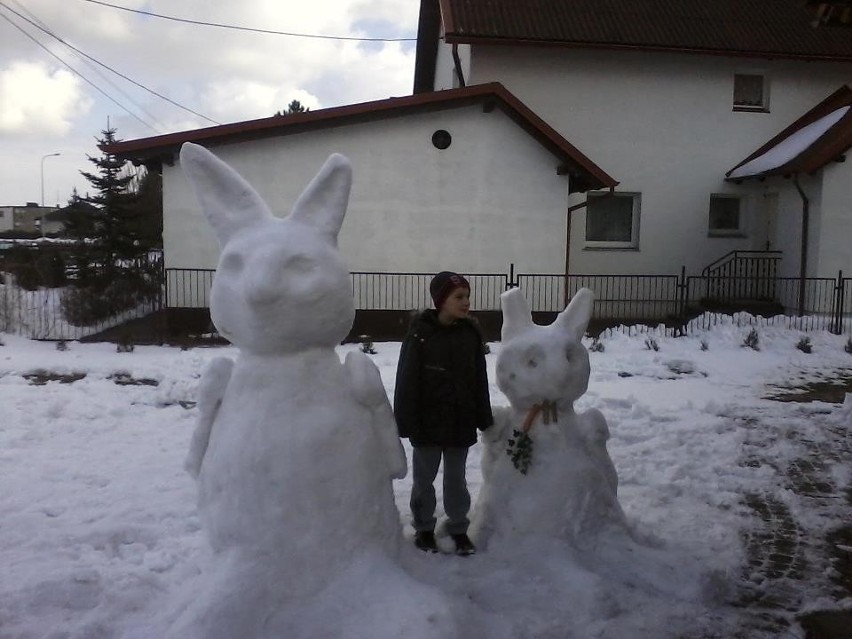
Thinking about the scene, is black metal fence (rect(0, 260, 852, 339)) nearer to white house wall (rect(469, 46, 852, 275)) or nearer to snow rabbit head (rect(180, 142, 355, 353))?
white house wall (rect(469, 46, 852, 275))

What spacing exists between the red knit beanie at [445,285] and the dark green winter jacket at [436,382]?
0.37 ft

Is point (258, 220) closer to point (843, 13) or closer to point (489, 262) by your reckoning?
point (843, 13)

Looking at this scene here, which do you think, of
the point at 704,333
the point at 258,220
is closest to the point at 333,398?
the point at 258,220

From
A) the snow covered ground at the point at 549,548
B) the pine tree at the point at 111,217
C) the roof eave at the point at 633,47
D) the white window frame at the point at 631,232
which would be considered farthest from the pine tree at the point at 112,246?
the white window frame at the point at 631,232

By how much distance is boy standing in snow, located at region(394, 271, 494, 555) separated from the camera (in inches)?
158

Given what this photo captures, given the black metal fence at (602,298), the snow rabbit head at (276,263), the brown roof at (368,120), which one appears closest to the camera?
the snow rabbit head at (276,263)

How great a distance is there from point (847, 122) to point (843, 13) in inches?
455

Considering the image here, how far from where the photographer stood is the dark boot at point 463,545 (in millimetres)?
4055

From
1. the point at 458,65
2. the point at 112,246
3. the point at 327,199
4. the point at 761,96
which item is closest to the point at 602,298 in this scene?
the point at 458,65

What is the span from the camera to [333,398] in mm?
3355

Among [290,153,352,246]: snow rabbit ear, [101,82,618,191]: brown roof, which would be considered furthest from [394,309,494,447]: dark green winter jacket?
[101,82,618,191]: brown roof

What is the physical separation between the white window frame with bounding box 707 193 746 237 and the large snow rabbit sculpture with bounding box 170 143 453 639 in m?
17.1

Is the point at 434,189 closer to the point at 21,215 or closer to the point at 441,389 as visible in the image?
the point at 441,389

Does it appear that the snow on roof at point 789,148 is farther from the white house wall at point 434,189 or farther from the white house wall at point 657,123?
the white house wall at point 434,189
